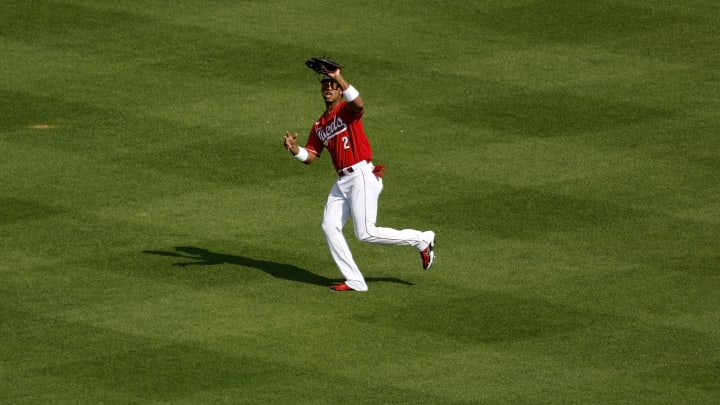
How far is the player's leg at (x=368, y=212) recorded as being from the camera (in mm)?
16672

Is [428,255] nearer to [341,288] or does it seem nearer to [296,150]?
[341,288]

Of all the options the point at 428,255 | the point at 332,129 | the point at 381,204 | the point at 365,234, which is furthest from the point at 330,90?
the point at 381,204

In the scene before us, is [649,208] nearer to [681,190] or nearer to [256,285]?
[681,190]

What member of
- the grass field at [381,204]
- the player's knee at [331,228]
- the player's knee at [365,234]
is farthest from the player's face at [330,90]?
the grass field at [381,204]

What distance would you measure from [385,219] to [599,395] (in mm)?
5782

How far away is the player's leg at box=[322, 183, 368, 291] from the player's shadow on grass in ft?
1.46

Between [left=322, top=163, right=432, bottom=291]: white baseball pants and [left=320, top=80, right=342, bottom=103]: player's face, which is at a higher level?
[left=320, top=80, right=342, bottom=103]: player's face

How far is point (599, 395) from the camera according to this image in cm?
1393

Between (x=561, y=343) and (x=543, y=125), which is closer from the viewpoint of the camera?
(x=561, y=343)

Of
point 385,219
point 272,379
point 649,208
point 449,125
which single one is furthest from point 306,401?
point 449,125

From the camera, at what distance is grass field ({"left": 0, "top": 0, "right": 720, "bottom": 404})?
1463 centimetres

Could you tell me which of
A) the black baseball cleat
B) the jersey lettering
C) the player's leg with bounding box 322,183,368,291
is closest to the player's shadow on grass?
the black baseball cleat

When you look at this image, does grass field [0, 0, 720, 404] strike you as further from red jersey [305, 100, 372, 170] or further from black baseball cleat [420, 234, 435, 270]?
red jersey [305, 100, 372, 170]

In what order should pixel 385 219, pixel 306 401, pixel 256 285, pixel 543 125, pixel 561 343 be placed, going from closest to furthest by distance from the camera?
pixel 306 401
pixel 561 343
pixel 256 285
pixel 385 219
pixel 543 125
